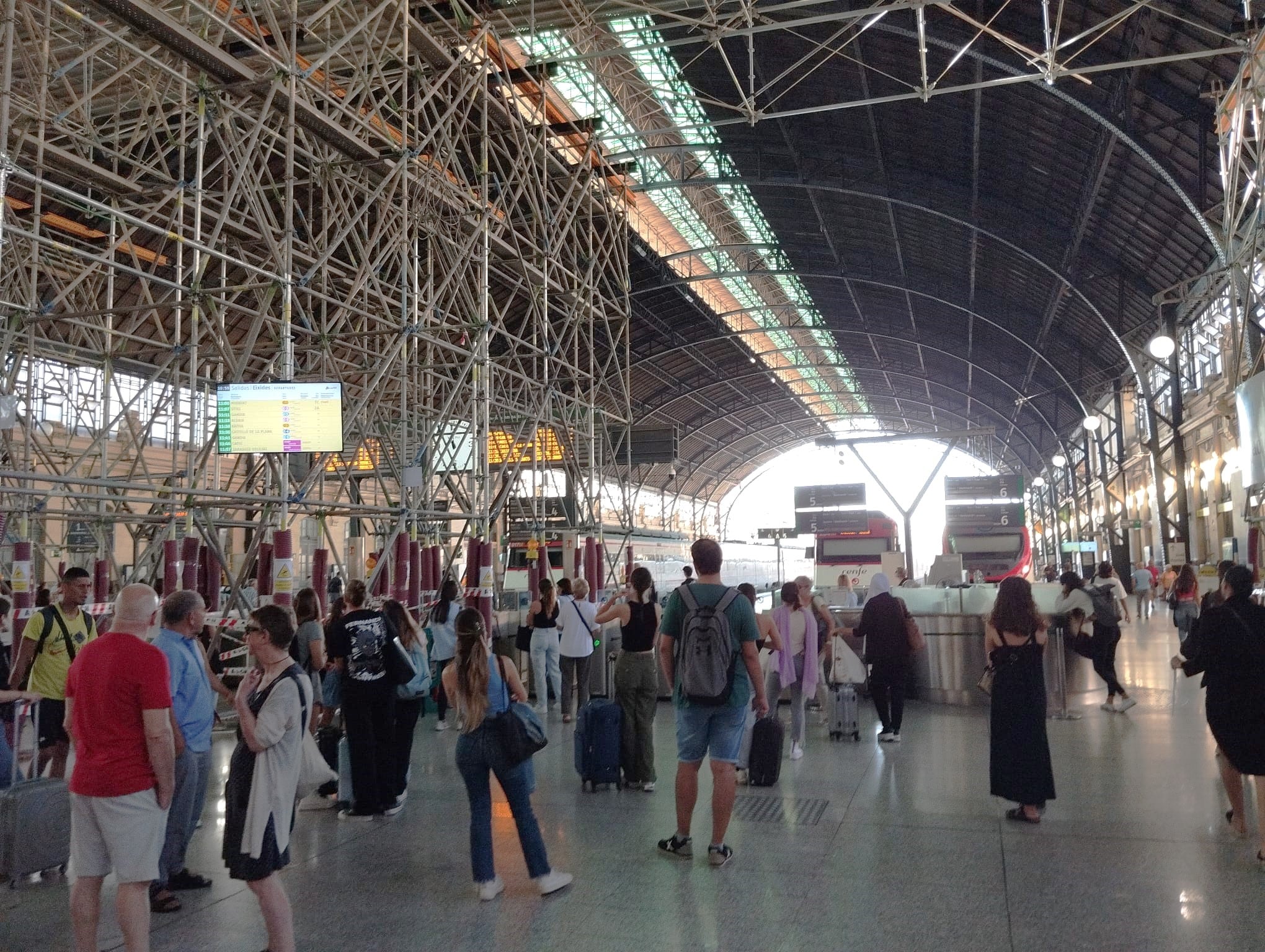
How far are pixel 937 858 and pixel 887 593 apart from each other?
4.22 metres

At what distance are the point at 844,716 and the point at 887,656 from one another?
81 cm

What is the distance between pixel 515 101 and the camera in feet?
51.2

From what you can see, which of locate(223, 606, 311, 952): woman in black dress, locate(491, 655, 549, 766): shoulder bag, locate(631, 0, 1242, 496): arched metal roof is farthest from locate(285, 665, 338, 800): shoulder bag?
locate(631, 0, 1242, 496): arched metal roof

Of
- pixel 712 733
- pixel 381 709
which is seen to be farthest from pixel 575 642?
pixel 712 733

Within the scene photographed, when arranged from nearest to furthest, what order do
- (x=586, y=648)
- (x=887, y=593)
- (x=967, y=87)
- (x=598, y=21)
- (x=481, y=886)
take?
(x=481, y=886) → (x=887, y=593) → (x=586, y=648) → (x=967, y=87) → (x=598, y=21)

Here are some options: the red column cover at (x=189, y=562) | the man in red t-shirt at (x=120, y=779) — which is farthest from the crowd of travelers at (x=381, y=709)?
the red column cover at (x=189, y=562)

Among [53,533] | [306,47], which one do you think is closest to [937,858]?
[306,47]

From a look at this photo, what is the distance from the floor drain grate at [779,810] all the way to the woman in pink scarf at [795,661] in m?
1.69

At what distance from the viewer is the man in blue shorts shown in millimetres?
5555

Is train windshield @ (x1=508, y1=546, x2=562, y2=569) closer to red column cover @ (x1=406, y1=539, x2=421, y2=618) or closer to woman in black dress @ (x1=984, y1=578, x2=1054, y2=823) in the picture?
red column cover @ (x1=406, y1=539, x2=421, y2=618)

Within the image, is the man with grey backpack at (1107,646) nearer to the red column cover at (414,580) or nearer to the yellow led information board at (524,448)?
the red column cover at (414,580)

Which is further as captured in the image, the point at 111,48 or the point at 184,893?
the point at 111,48

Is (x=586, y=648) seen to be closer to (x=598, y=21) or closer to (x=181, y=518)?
(x=181, y=518)

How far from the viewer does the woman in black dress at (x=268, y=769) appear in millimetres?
4121
